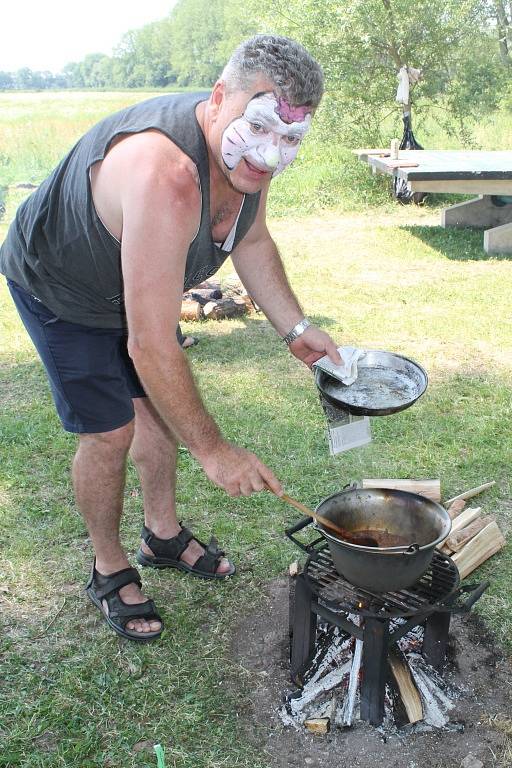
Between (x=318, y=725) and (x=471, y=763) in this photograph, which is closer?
(x=471, y=763)

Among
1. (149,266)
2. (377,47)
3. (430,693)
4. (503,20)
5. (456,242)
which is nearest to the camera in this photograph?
(149,266)

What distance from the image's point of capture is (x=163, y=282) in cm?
188

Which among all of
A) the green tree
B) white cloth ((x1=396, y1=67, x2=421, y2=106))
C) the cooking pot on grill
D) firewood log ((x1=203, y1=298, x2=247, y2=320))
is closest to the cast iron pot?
the cooking pot on grill

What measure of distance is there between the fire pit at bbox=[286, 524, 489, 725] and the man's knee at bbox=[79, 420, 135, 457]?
0.70m

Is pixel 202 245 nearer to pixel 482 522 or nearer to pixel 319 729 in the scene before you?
pixel 319 729

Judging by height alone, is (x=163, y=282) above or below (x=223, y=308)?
above

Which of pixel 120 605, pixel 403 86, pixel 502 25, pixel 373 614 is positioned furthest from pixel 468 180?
pixel 502 25

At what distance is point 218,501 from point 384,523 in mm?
1337

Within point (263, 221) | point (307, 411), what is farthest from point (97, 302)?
point (307, 411)

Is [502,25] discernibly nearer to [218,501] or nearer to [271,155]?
[218,501]

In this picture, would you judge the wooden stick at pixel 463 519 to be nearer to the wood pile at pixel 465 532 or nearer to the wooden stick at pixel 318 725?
the wood pile at pixel 465 532

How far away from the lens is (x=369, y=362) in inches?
103

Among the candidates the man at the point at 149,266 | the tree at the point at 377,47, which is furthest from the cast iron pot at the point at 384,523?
the tree at the point at 377,47

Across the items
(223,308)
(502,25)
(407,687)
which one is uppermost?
(502,25)
